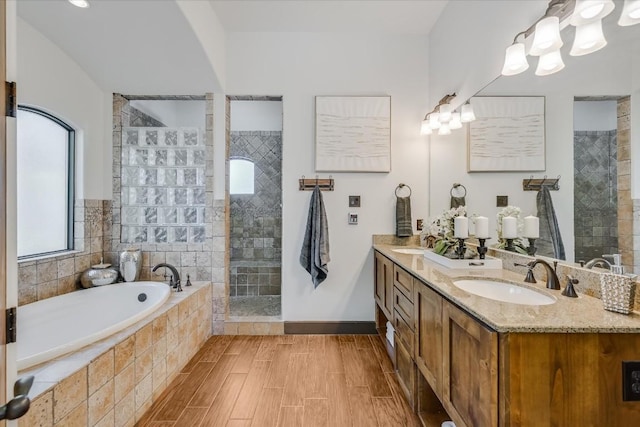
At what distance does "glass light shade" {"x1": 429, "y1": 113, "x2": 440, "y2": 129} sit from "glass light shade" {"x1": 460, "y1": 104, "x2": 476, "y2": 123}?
319 mm

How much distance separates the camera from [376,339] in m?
2.83

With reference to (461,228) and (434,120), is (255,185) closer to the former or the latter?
(434,120)

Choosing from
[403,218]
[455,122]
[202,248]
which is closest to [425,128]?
[455,122]

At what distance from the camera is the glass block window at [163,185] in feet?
9.69

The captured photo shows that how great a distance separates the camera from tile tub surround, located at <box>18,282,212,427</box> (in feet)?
4.08

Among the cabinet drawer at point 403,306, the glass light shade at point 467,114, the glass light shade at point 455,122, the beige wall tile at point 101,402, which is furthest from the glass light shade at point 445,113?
the beige wall tile at point 101,402

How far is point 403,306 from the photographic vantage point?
199 centimetres

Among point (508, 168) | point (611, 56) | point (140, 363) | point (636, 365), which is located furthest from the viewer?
point (508, 168)

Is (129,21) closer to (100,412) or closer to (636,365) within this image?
(100,412)

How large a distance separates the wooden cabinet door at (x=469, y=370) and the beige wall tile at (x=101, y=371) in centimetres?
163

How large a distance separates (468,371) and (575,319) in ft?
1.33

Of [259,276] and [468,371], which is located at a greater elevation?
[468,371]

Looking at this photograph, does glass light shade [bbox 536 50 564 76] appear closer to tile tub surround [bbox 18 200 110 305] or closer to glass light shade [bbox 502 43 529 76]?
glass light shade [bbox 502 43 529 76]

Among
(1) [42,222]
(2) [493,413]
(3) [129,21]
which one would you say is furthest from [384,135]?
(1) [42,222]
